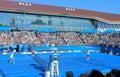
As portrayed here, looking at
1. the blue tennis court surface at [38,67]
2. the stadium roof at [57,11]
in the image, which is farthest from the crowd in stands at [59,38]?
the blue tennis court surface at [38,67]

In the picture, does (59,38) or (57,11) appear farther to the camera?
(57,11)

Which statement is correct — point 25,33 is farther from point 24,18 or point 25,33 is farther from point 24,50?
point 24,50

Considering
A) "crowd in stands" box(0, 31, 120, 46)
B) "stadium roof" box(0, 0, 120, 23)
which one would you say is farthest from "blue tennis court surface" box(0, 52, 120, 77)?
"stadium roof" box(0, 0, 120, 23)

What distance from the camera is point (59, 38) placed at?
53938 millimetres

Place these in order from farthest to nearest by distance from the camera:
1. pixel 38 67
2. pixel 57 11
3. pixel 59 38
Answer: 1. pixel 57 11
2. pixel 59 38
3. pixel 38 67

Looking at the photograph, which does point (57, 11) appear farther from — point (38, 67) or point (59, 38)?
point (38, 67)

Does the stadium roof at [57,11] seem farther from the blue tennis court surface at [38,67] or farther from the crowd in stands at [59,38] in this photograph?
the blue tennis court surface at [38,67]

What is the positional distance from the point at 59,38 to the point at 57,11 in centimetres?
852

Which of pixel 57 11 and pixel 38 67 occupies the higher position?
pixel 57 11

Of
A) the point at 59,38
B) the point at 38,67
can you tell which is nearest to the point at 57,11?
the point at 59,38

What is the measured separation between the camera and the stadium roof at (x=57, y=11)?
172ft

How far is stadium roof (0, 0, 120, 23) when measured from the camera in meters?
52.4

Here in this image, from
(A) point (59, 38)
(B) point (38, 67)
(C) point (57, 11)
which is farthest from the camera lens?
(C) point (57, 11)

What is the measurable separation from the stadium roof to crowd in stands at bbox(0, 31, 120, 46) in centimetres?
525
